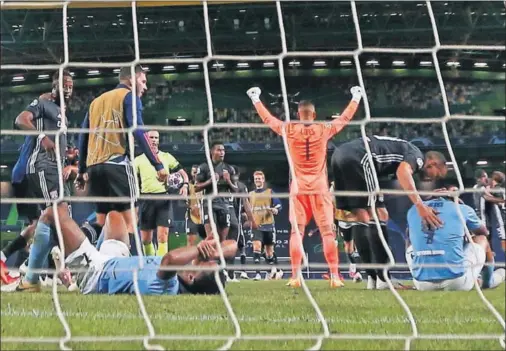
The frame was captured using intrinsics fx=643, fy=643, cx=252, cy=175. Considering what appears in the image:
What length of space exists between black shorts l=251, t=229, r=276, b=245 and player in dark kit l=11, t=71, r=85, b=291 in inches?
60.7

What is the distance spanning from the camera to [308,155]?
269 centimetres

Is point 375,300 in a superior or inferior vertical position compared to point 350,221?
inferior

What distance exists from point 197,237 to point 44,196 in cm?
123

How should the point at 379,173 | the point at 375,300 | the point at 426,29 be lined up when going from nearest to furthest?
the point at 375,300 < the point at 379,173 < the point at 426,29

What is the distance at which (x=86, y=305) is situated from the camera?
1.79 metres

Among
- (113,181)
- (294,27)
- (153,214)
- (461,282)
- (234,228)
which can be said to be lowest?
(461,282)

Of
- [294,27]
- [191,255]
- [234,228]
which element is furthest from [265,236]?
[294,27]

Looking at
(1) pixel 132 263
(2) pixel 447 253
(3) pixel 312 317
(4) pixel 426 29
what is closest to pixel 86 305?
(1) pixel 132 263

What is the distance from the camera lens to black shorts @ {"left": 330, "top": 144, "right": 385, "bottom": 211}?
278 cm

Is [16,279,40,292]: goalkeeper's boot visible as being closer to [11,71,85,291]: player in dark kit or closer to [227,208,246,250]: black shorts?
[11,71,85,291]: player in dark kit

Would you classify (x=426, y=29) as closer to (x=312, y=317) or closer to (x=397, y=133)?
(x=397, y=133)

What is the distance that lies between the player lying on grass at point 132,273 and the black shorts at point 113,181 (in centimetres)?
21

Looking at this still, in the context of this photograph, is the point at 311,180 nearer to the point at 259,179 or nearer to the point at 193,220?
the point at 193,220

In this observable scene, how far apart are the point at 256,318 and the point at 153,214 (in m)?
1.53
